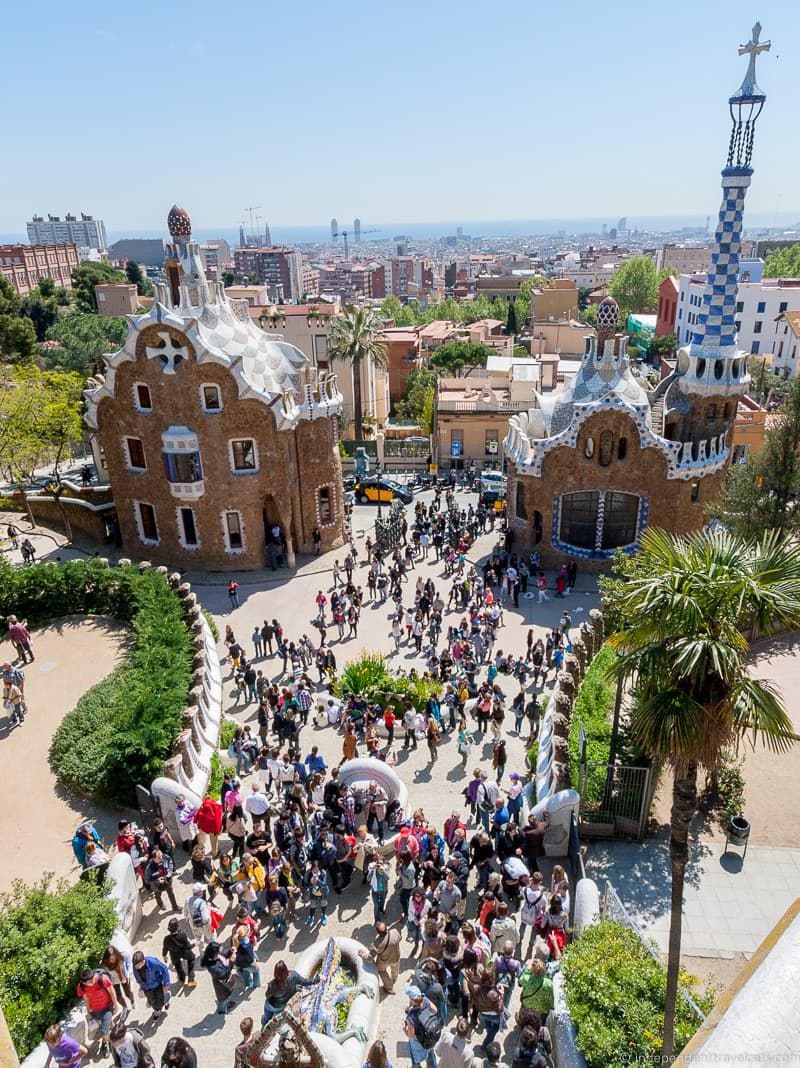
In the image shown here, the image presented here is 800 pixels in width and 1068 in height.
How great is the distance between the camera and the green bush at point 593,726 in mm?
15539

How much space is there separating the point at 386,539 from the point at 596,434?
959cm

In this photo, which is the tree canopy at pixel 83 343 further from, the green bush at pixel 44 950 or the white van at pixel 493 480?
the green bush at pixel 44 950

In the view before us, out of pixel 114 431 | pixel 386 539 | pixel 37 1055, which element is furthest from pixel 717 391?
pixel 37 1055

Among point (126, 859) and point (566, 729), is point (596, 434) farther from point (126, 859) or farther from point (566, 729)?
point (126, 859)

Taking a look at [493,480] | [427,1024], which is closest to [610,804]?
[427,1024]

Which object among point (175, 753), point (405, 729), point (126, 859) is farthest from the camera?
point (405, 729)

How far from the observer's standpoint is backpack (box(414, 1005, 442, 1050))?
33.1 ft

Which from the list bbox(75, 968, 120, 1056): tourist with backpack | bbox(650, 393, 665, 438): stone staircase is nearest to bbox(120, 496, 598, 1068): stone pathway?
bbox(75, 968, 120, 1056): tourist with backpack

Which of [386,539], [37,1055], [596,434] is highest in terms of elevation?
[596,434]

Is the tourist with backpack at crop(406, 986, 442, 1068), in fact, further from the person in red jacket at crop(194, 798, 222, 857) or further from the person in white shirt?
the person in red jacket at crop(194, 798, 222, 857)

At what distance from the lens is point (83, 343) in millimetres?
56562

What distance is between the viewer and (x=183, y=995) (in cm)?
1198

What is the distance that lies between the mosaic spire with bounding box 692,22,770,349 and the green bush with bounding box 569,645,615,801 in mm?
16704

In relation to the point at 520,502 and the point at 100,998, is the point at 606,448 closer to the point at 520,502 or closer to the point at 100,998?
the point at 520,502
